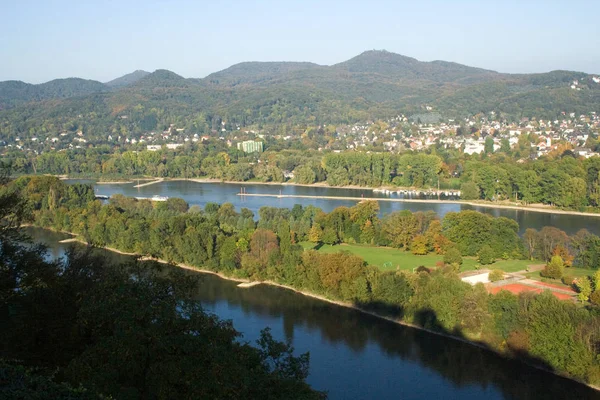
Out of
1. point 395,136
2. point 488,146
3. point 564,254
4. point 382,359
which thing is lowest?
point 382,359

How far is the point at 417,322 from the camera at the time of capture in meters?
7.89

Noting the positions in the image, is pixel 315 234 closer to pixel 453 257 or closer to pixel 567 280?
pixel 453 257

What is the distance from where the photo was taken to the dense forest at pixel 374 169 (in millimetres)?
17406

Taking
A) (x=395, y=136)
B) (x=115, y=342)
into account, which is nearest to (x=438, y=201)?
(x=115, y=342)

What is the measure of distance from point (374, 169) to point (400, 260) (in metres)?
12.3

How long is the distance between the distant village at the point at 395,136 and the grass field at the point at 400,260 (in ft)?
56.1

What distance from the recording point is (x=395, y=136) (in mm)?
35500

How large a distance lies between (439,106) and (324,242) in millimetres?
33827

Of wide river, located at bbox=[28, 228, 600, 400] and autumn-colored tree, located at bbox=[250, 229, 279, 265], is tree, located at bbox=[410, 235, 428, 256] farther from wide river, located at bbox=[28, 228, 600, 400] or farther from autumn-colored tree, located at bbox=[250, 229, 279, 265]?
wide river, located at bbox=[28, 228, 600, 400]

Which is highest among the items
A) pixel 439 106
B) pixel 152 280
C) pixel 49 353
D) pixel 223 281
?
pixel 439 106

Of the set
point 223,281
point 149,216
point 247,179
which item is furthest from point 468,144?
point 223,281

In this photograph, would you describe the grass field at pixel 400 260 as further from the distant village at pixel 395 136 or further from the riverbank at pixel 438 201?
the distant village at pixel 395 136

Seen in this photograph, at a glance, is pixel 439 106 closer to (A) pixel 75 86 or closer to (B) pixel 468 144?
(B) pixel 468 144

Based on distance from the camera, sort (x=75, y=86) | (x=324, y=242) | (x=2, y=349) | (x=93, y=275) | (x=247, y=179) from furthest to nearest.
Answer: (x=75, y=86), (x=247, y=179), (x=324, y=242), (x=93, y=275), (x=2, y=349)
